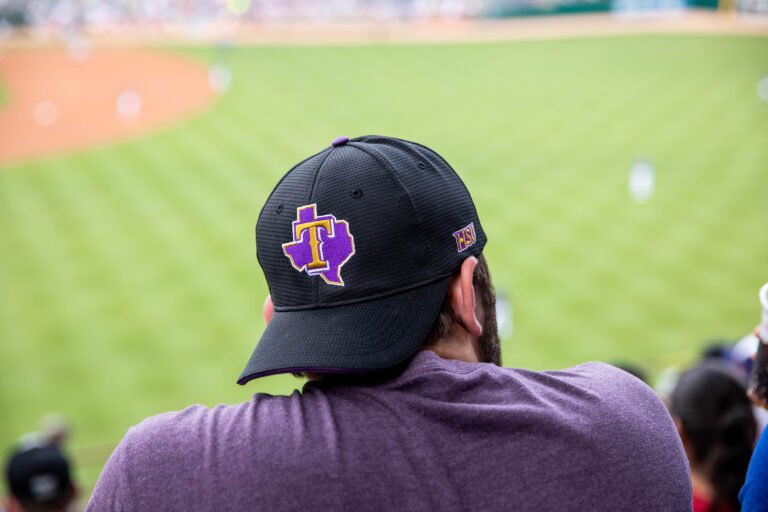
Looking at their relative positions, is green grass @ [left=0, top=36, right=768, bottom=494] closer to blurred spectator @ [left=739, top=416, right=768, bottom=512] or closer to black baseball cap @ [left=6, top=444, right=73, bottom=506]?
black baseball cap @ [left=6, top=444, right=73, bottom=506]

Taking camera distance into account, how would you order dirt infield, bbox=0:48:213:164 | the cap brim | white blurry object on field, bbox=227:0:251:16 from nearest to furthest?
the cap brim → dirt infield, bbox=0:48:213:164 → white blurry object on field, bbox=227:0:251:16

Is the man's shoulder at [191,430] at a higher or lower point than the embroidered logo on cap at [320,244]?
lower

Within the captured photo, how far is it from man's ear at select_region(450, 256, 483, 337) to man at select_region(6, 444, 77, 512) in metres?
3.09

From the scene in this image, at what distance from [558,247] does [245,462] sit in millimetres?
10756

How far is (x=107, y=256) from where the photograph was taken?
11.6 meters

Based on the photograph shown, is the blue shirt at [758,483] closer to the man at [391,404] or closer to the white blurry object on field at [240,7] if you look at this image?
the man at [391,404]

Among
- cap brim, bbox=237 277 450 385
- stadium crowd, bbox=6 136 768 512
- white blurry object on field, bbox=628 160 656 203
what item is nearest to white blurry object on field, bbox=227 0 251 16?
white blurry object on field, bbox=628 160 656 203

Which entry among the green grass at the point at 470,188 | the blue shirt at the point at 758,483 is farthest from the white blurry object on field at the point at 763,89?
the blue shirt at the point at 758,483

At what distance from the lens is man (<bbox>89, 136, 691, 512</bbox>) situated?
111 centimetres

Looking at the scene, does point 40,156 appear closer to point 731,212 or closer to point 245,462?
point 731,212

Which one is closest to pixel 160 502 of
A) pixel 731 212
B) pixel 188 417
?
pixel 188 417

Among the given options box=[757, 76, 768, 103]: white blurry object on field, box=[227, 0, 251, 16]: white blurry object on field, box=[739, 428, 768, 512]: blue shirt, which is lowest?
box=[757, 76, 768, 103]: white blurry object on field

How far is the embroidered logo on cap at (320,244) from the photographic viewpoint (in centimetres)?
129

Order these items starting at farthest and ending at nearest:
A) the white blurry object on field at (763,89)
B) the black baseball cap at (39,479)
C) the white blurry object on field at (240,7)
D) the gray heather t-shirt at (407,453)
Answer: the white blurry object on field at (240,7)
the white blurry object on field at (763,89)
the black baseball cap at (39,479)
the gray heather t-shirt at (407,453)
